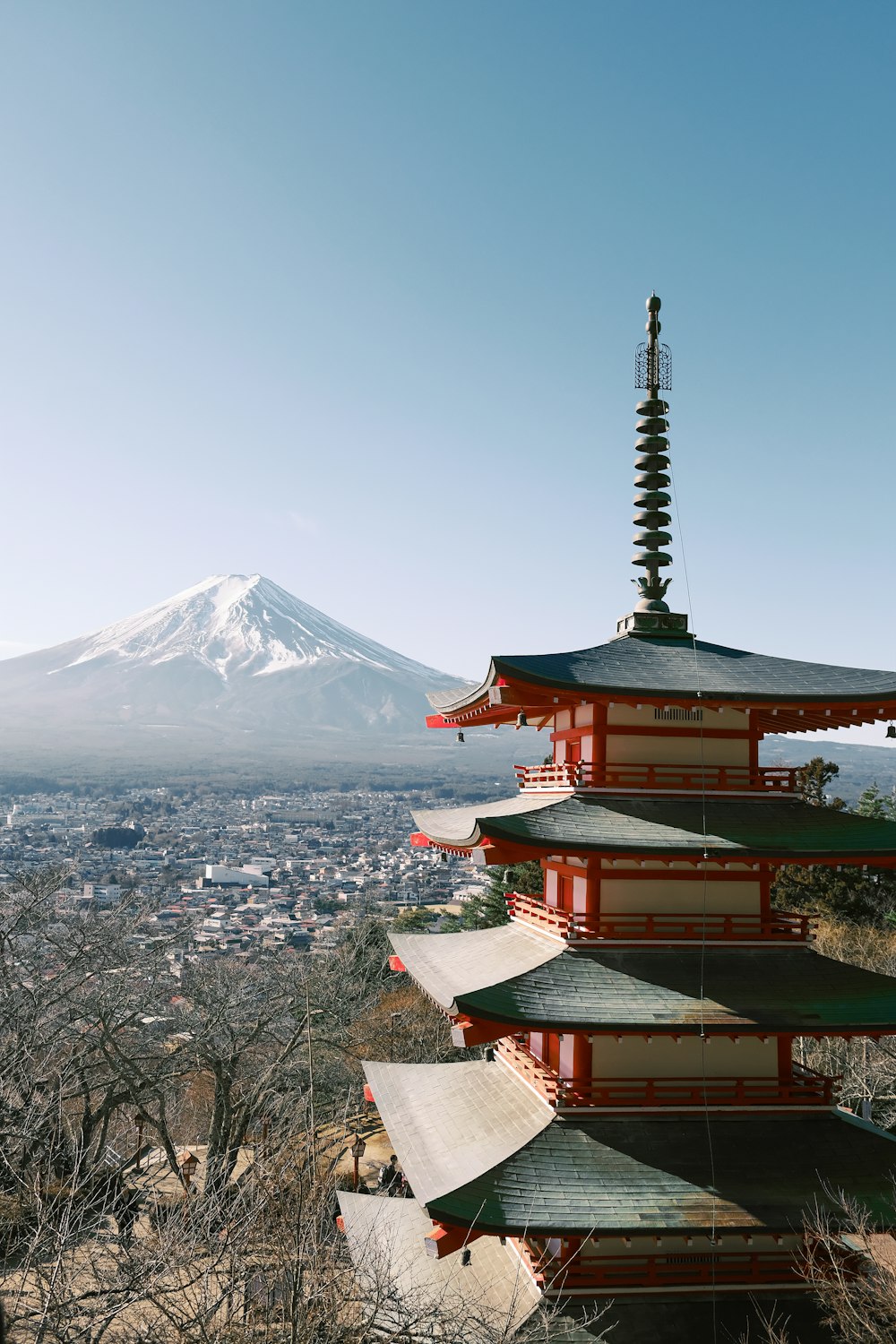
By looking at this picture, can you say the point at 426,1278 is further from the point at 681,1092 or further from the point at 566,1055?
the point at 681,1092

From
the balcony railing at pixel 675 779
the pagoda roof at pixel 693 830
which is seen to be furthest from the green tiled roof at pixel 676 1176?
the balcony railing at pixel 675 779

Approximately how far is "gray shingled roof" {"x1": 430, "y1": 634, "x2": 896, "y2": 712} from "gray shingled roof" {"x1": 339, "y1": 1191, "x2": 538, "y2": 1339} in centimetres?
600

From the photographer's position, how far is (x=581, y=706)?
1135 cm

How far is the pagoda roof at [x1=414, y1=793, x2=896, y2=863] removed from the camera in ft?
31.8

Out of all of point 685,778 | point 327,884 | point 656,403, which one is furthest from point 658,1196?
point 327,884

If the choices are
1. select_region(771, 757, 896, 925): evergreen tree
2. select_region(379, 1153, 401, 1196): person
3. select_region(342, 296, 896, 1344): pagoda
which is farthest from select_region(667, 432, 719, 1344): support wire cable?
select_region(771, 757, 896, 925): evergreen tree

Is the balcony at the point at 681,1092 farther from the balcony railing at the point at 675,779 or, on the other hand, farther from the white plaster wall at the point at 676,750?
the white plaster wall at the point at 676,750

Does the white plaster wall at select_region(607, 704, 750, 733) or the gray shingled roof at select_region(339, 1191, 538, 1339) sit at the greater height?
the white plaster wall at select_region(607, 704, 750, 733)

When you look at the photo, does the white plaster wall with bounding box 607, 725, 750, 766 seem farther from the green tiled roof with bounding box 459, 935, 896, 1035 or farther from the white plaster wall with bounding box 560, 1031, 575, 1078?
the white plaster wall with bounding box 560, 1031, 575, 1078

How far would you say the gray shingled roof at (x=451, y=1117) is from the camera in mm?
9609

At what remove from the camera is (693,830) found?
10164 mm

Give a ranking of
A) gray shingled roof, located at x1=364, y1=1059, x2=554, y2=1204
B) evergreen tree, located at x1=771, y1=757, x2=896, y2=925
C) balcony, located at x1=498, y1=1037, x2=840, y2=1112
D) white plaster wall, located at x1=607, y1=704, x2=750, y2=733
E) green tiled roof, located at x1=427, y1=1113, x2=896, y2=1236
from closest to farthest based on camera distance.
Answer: green tiled roof, located at x1=427, y1=1113, x2=896, y2=1236
gray shingled roof, located at x1=364, y1=1059, x2=554, y2=1204
balcony, located at x1=498, y1=1037, x2=840, y2=1112
white plaster wall, located at x1=607, y1=704, x2=750, y2=733
evergreen tree, located at x1=771, y1=757, x2=896, y2=925

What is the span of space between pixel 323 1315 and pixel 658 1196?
3.45 metres

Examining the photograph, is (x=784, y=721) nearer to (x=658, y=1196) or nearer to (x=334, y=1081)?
(x=658, y=1196)
